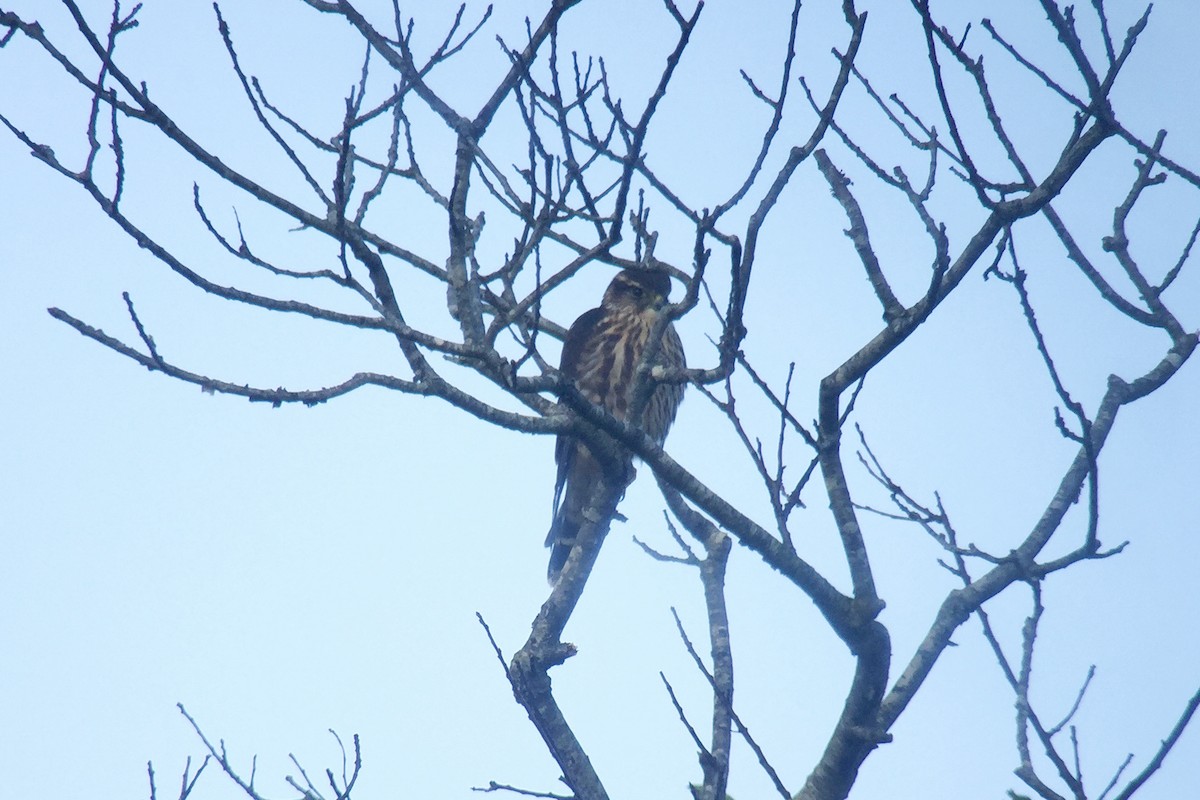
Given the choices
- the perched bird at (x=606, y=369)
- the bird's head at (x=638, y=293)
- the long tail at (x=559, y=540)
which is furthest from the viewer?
the bird's head at (x=638, y=293)

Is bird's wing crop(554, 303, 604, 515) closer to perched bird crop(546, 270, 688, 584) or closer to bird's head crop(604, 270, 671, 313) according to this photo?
perched bird crop(546, 270, 688, 584)

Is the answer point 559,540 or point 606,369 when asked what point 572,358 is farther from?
point 559,540

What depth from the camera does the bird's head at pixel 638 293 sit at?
6.16 m

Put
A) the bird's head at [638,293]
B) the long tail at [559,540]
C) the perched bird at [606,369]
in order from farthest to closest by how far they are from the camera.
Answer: the bird's head at [638,293]
the perched bird at [606,369]
the long tail at [559,540]

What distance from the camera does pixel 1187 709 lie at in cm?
238

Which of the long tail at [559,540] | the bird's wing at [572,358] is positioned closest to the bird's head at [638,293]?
the bird's wing at [572,358]

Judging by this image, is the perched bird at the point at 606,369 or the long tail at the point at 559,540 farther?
the perched bird at the point at 606,369

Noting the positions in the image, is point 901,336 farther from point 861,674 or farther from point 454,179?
point 454,179

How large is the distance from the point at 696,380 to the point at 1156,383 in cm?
137

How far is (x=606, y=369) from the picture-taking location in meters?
5.96

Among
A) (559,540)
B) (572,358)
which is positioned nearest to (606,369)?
(572,358)

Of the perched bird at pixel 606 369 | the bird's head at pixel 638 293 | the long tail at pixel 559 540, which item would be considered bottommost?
the long tail at pixel 559 540

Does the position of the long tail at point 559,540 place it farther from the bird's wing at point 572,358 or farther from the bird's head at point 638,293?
the bird's head at point 638,293

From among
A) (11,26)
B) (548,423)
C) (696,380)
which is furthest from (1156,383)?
(11,26)
